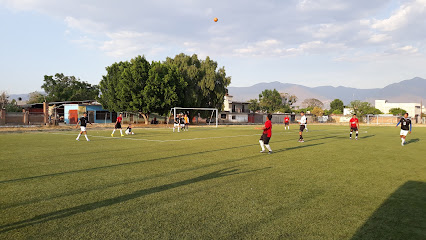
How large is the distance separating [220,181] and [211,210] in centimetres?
212

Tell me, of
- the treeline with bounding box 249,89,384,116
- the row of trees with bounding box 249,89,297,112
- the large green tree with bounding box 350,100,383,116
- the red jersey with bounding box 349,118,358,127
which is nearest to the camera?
the red jersey with bounding box 349,118,358,127

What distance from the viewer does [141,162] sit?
964 centimetres

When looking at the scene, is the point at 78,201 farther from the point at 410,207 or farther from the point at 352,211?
the point at 410,207

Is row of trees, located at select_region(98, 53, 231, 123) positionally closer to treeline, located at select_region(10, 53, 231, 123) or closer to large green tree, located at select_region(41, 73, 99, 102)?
treeline, located at select_region(10, 53, 231, 123)

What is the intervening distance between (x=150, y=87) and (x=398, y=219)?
38.4 meters

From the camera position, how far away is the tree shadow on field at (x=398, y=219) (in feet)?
13.0

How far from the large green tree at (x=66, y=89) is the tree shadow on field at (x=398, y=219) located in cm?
6714

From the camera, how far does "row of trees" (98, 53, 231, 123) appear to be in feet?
133

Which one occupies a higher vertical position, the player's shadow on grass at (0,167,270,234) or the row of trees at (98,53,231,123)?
the row of trees at (98,53,231,123)

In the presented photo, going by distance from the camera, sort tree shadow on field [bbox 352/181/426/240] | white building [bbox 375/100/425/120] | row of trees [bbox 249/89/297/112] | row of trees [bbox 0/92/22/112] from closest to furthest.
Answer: tree shadow on field [bbox 352/181/426/240] < row of trees [bbox 0/92/22/112] < row of trees [bbox 249/89/297/112] < white building [bbox 375/100/425/120]

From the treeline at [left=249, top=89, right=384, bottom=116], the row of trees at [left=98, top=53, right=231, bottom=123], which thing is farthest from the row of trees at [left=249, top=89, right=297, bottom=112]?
the row of trees at [left=98, top=53, right=231, bottom=123]

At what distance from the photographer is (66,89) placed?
65688mm

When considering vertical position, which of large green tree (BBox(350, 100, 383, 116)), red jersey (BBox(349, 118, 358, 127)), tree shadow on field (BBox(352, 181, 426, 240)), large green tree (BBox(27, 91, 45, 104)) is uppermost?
large green tree (BBox(27, 91, 45, 104))

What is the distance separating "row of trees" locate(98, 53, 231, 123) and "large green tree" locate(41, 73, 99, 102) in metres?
22.4
